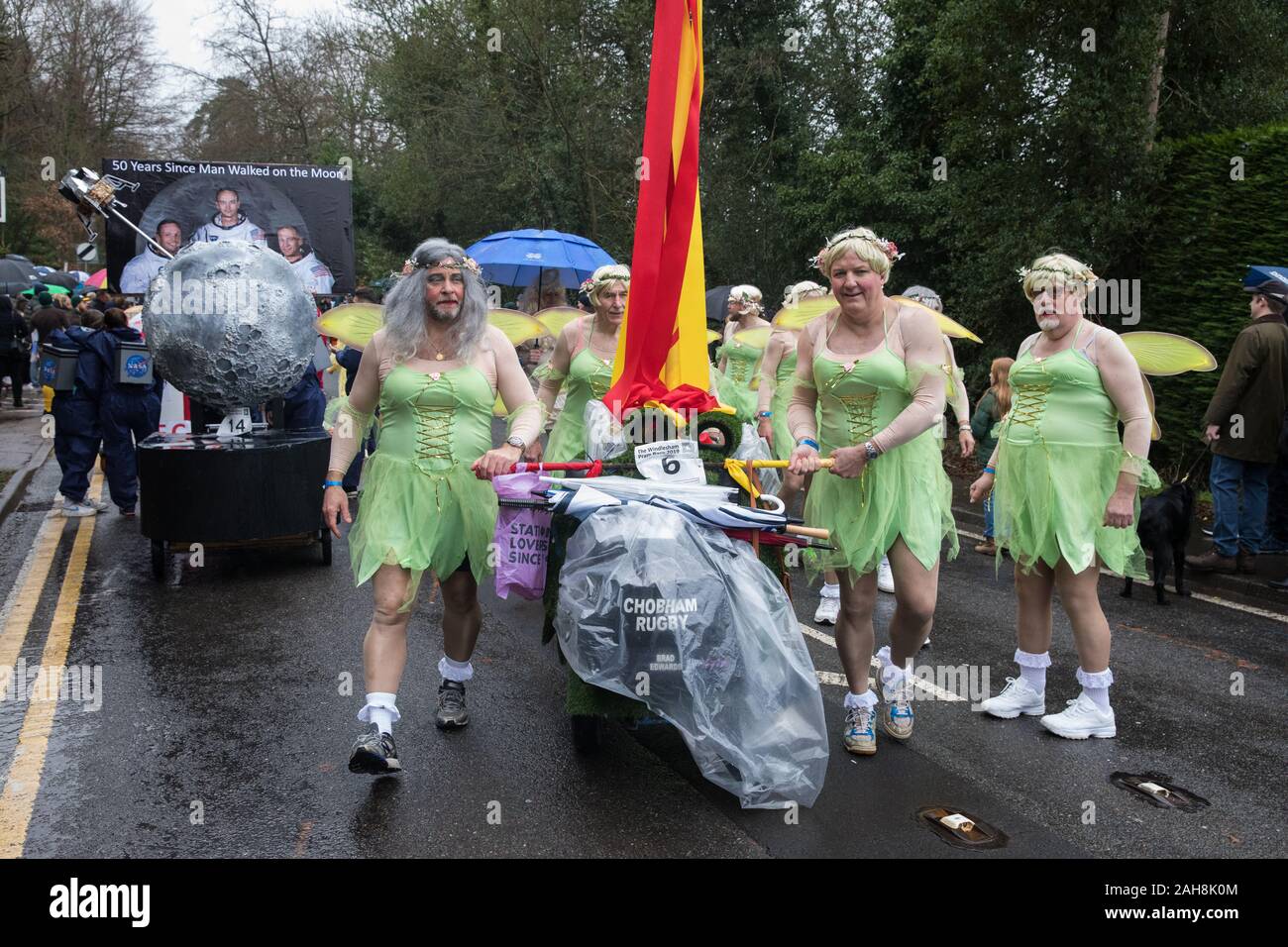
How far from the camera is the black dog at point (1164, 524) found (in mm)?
7488

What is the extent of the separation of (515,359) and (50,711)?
8.88 ft

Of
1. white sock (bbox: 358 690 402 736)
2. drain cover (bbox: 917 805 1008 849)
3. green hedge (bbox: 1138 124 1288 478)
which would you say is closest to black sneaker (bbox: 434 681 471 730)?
white sock (bbox: 358 690 402 736)

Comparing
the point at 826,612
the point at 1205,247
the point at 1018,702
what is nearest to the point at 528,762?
the point at 1018,702

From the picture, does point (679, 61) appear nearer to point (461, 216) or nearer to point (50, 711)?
point (50, 711)

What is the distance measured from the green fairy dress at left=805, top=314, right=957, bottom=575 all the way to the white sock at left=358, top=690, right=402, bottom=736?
1872 millimetres

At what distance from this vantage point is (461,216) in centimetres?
2850

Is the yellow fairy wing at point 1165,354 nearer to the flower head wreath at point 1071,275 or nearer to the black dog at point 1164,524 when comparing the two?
the flower head wreath at point 1071,275

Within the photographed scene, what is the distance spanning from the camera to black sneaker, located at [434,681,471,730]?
484cm

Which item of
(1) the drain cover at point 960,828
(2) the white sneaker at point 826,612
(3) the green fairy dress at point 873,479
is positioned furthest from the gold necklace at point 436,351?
(2) the white sneaker at point 826,612

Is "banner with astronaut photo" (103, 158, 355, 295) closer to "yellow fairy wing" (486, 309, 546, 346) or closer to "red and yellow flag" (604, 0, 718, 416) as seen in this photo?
"yellow fairy wing" (486, 309, 546, 346)

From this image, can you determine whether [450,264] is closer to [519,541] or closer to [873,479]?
[519,541]

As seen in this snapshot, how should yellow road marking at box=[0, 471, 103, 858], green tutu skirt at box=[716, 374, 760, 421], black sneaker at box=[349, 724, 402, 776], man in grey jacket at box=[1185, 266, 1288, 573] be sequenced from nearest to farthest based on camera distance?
yellow road marking at box=[0, 471, 103, 858], black sneaker at box=[349, 724, 402, 776], green tutu skirt at box=[716, 374, 760, 421], man in grey jacket at box=[1185, 266, 1288, 573]

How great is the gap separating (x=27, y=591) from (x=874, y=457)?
5.88m
